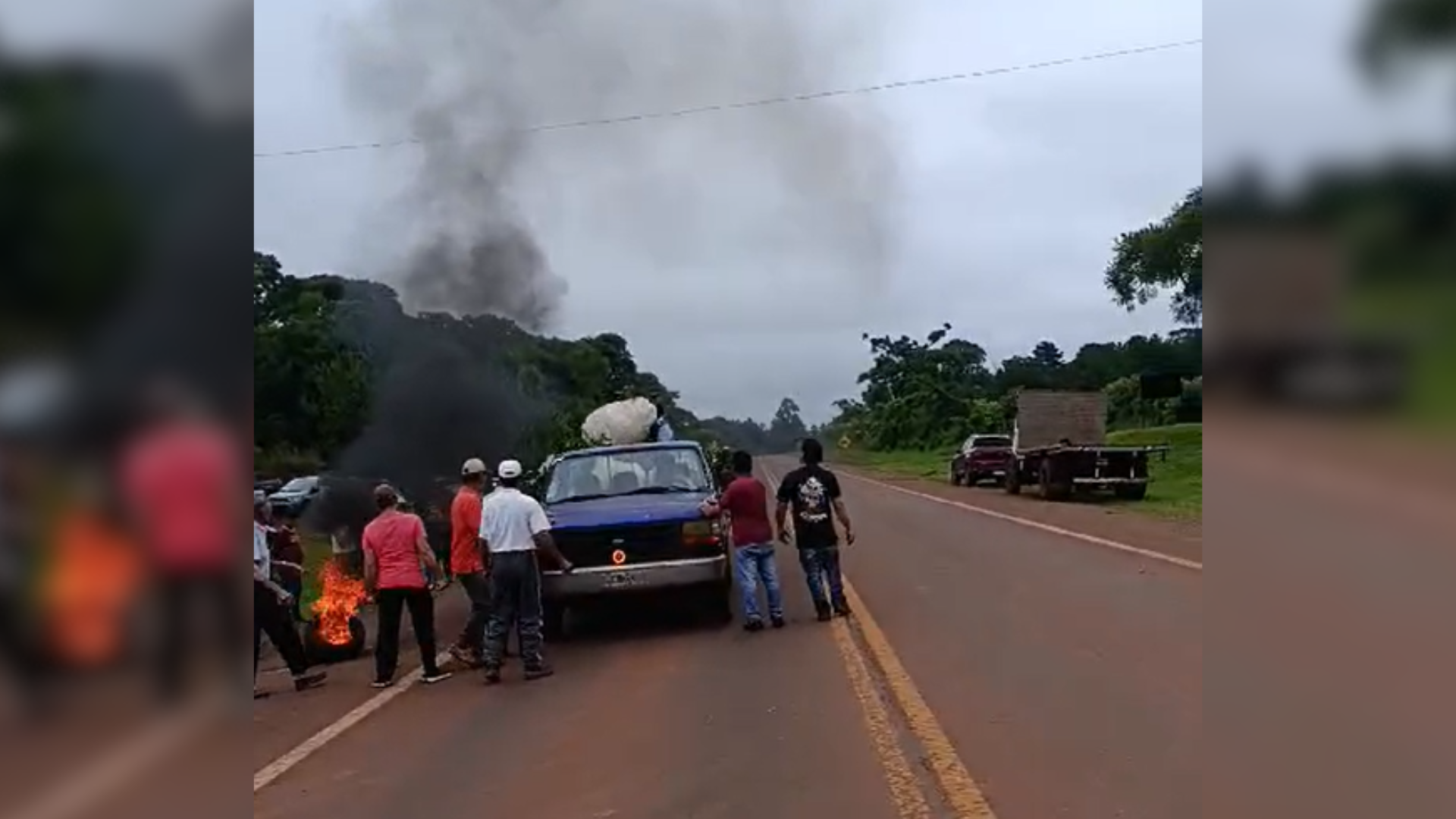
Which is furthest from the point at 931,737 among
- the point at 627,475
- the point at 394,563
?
the point at 627,475

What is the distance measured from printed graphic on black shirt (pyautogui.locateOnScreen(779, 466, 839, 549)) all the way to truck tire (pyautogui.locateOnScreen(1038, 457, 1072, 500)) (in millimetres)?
16718

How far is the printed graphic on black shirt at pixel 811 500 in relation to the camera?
1080 centimetres

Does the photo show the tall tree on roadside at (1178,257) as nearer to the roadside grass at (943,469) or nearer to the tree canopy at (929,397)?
the roadside grass at (943,469)

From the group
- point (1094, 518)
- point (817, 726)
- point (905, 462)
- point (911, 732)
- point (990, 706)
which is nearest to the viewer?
point (911, 732)

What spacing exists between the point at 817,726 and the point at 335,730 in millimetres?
2774

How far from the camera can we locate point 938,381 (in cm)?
4397

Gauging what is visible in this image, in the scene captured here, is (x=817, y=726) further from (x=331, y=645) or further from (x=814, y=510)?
(x=331, y=645)

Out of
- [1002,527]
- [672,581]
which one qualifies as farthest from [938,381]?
[672,581]

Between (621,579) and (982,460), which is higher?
(982,460)

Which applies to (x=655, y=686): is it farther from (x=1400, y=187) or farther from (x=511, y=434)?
(x=511, y=434)

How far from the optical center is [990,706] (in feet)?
24.2

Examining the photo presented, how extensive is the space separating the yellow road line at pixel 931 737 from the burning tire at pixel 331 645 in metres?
3.87

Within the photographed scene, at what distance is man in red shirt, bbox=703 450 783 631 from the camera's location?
1069 cm

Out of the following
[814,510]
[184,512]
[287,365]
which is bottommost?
[814,510]
